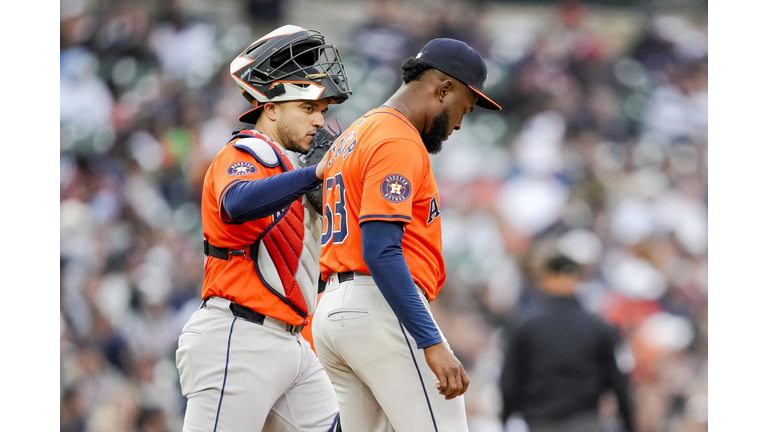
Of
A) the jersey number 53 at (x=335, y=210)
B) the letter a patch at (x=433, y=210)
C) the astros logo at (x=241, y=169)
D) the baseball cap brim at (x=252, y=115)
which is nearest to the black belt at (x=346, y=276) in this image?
the jersey number 53 at (x=335, y=210)

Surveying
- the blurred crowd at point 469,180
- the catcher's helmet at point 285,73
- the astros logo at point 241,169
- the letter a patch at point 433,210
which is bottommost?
the blurred crowd at point 469,180

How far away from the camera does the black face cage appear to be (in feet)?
10.1

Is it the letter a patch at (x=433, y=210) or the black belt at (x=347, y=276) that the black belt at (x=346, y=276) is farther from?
the letter a patch at (x=433, y=210)

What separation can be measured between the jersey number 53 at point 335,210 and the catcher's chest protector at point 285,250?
0.37m

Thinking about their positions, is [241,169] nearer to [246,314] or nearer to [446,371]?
[246,314]

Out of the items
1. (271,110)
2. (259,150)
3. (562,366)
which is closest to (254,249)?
(259,150)

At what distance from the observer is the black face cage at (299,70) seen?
307 centimetres

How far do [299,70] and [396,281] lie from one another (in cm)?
122

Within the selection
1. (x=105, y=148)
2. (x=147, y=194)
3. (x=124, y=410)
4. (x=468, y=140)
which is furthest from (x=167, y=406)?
(x=468, y=140)

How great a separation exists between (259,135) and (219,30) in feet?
18.4

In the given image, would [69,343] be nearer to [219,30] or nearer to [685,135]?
[219,30]

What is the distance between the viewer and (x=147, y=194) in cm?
753

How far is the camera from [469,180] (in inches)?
294

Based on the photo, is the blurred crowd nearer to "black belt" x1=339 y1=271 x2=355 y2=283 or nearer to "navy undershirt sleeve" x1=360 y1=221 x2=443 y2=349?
"black belt" x1=339 y1=271 x2=355 y2=283
